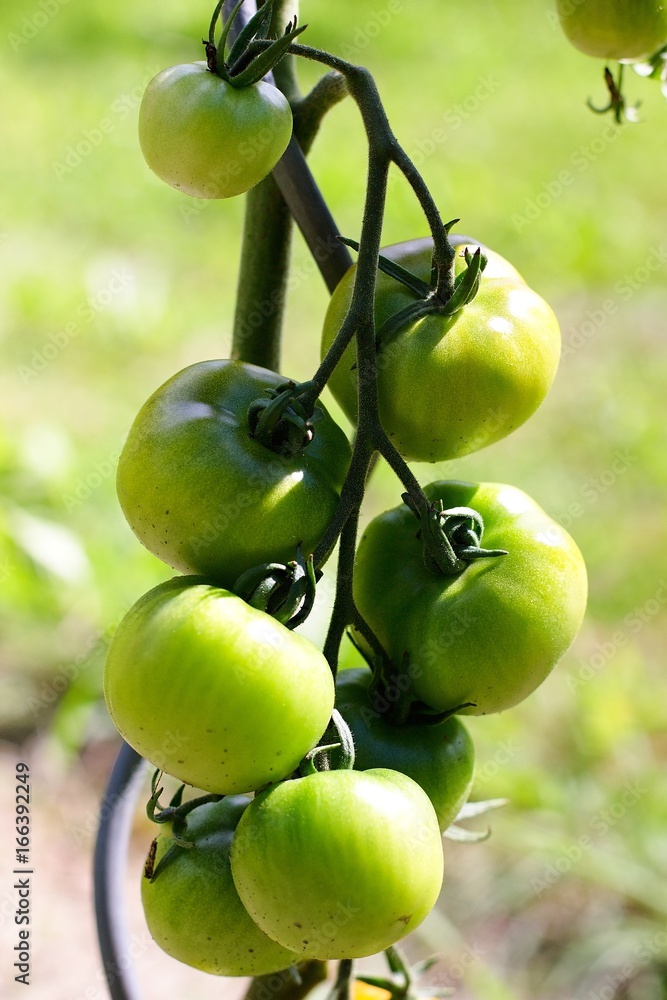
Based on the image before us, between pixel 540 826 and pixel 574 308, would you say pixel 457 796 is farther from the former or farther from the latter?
pixel 574 308

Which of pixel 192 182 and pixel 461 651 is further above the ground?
pixel 192 182

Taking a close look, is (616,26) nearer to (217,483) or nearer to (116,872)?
(217,483)

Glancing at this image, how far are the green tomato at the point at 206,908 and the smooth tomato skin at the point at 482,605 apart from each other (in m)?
0.13

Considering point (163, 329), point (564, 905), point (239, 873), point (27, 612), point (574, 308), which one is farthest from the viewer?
point (574, 308)

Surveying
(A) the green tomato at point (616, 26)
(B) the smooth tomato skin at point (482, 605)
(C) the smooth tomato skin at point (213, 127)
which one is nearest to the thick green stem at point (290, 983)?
(B) the smooth tomato skin at point (482, 605)

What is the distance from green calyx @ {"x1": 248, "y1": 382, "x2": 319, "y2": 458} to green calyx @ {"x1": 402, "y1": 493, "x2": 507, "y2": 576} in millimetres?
60

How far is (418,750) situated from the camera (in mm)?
559

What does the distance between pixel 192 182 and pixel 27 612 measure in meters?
1.47

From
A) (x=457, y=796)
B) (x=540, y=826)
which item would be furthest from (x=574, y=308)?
(x=457, y=796)

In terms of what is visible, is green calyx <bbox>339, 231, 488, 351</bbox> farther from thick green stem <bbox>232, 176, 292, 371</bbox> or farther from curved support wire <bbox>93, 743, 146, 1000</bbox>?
curved support wire <bbox>93, 743, 146, 1000</bbox>

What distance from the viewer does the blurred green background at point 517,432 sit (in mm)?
1623

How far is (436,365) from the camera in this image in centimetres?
53

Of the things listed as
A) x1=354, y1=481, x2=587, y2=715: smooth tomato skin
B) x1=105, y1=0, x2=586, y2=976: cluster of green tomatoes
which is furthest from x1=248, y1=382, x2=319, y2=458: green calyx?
x1=354, y1=481, x2=587, y2=715: smooth tomato skin

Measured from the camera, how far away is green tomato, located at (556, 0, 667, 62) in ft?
2.15
